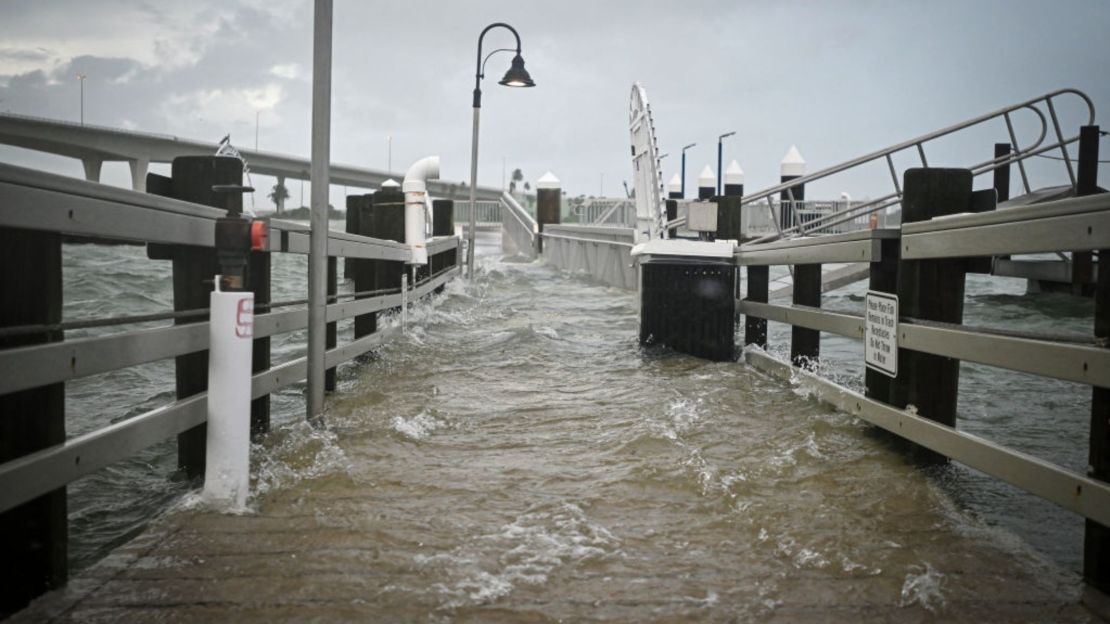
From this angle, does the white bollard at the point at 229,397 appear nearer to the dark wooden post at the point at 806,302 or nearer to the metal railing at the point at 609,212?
the dark wooden post at the point at 806,302

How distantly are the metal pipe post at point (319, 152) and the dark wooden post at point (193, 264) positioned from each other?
0.52m

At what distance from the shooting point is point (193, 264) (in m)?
4.63

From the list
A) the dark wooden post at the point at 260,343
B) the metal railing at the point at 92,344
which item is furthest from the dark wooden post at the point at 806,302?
the metal railing at the point at 92,344

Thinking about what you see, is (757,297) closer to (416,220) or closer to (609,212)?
(416,220)

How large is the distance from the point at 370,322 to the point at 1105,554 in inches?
289

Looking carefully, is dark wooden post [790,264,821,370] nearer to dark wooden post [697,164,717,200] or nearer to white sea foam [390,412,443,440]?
white sea foam [390,412,443,440]

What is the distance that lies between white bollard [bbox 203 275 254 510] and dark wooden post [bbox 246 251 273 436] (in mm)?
1362

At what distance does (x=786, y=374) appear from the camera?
772 cm

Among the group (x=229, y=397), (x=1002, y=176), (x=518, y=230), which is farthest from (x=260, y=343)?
(x=518, y=230)

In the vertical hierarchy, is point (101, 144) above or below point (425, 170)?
above

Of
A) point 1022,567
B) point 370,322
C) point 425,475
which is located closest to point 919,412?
point 1022,567

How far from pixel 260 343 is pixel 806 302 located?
4908 mm

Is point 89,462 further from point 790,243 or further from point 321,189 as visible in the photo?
point 790,243

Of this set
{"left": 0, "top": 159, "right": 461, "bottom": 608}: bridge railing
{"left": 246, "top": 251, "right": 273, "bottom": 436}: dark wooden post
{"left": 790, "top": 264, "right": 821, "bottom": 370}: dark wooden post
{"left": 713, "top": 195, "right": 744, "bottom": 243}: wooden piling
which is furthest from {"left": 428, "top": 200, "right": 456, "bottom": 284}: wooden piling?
{"left": 0, "top": 159, "right": 461, "bottom": 608}: bridge railing
